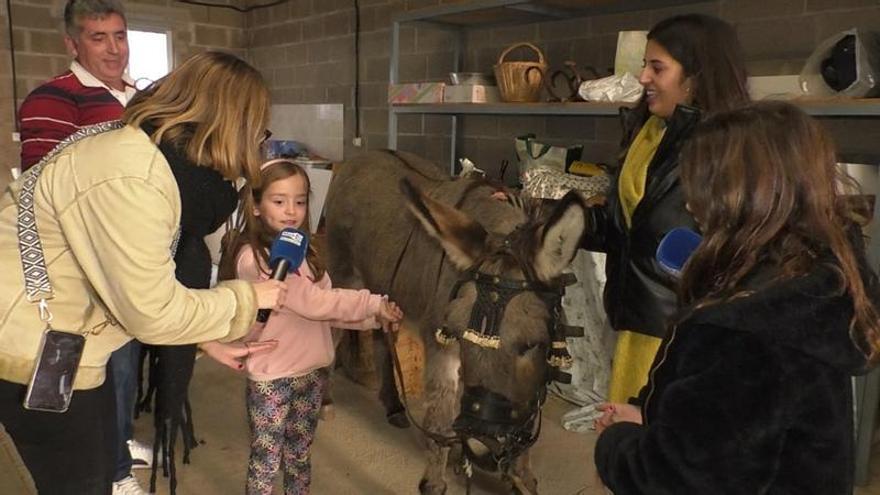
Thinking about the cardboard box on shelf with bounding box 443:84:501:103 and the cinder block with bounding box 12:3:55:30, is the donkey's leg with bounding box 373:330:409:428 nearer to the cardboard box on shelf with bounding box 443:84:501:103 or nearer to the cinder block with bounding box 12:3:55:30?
the cardboard box on shelf with bounding box 443:84:501:103

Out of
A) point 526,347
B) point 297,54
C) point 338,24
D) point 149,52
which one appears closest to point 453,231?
point 526,347

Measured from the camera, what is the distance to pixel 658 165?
73.4 inches

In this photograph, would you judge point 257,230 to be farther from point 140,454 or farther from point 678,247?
point 140,454

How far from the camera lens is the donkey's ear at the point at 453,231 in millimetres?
2066

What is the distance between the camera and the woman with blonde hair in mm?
1212

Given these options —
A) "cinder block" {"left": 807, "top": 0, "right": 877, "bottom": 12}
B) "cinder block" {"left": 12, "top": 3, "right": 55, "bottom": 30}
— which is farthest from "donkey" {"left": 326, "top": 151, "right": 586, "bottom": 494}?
"cinder block" {"left": 12, "top": 3, "right": 55, "bottom": 30}

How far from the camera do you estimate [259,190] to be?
6.56 ft

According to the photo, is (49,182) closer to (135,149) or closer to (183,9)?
(135,149)

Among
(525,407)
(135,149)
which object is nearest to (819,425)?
(525,407)

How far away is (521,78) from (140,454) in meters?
2.42

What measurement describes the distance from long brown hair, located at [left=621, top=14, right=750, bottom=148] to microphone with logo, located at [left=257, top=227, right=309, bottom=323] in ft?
3.71

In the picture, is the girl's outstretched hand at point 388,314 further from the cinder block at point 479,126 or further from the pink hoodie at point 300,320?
the cinder block at point 479,126

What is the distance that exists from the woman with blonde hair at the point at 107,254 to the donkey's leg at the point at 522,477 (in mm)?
1247

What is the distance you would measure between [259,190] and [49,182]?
76 cm
